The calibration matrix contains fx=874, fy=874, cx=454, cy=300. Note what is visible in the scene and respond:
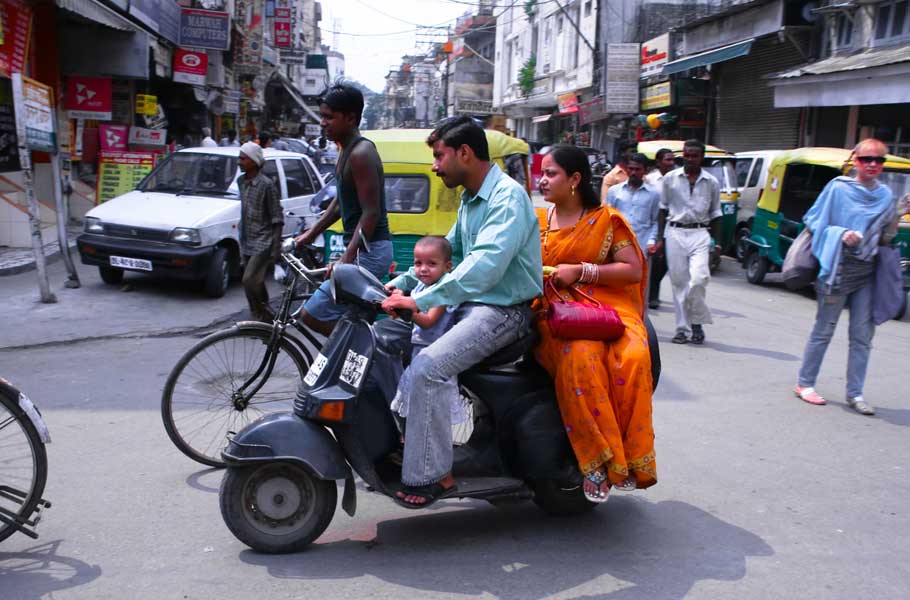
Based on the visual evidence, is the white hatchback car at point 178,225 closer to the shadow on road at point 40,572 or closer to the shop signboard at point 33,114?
the shop signboard at point 33,114

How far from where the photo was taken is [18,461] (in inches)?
142

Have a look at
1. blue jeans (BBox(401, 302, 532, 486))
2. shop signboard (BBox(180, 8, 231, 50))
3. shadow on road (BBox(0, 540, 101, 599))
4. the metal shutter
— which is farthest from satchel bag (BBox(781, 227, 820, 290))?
shop signboard (BBox(180, 8, 231, 50))

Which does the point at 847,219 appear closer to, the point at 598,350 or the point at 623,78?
the point at 598,350

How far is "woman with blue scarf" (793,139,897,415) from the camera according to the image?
5.91 m

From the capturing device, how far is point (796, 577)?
3555 mm

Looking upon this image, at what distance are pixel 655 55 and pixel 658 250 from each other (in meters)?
18.3

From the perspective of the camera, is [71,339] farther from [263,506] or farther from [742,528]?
[742,528]

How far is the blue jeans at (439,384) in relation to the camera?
3.46m

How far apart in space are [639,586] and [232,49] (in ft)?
81.7

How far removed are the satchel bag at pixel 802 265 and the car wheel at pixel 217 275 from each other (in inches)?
239

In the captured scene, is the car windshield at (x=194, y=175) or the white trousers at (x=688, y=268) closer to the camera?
the white trousers at (x=688, y=268)

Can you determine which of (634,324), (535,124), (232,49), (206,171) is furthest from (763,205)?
(535,124)

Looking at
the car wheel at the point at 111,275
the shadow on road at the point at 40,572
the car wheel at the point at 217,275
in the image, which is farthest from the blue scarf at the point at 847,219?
the car wheel at the point at 111,275

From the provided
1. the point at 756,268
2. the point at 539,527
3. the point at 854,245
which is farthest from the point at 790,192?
the point at 539,527
